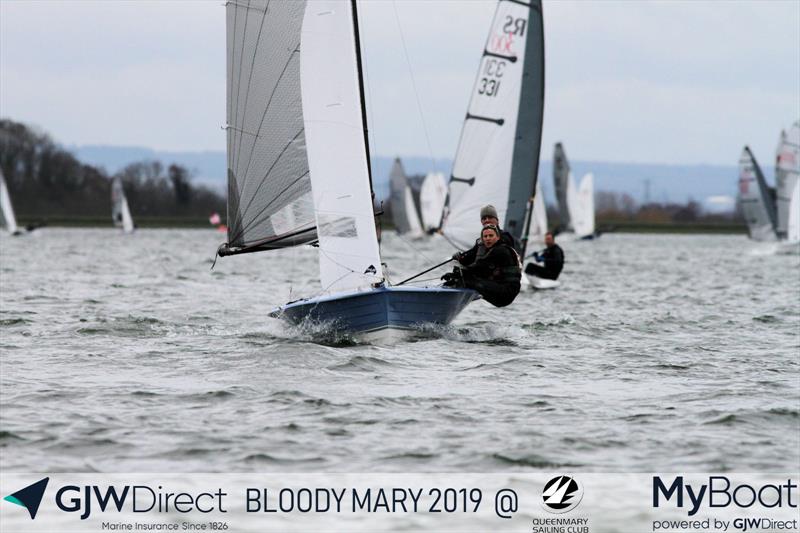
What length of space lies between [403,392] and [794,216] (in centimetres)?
3752

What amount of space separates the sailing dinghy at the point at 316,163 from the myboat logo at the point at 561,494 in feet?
19.0

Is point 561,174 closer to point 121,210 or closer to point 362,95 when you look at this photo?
point 121,210

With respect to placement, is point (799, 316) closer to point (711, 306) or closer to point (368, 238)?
point (711, 306)

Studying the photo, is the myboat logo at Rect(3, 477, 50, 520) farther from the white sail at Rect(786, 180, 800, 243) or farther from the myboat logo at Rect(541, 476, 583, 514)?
the white sail at Rect(786, 180, 800, 243)

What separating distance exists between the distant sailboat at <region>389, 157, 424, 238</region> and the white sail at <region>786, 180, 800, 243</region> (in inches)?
962

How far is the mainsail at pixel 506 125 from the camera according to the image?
24.8 meters

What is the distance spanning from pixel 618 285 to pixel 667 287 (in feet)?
3.63

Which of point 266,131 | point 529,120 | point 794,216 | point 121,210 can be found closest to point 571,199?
point 794,216

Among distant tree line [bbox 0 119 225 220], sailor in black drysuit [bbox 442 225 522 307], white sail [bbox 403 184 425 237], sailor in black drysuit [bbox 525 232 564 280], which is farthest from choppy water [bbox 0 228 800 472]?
distant tree line [bbox 0 119 225 220]

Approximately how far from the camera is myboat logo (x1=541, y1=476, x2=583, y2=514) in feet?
23.2

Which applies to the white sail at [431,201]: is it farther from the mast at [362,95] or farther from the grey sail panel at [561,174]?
the mast at [362,95]

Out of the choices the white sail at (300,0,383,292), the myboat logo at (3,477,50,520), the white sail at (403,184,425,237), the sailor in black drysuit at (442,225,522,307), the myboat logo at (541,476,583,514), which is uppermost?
the white sail at (300,0,383,292)

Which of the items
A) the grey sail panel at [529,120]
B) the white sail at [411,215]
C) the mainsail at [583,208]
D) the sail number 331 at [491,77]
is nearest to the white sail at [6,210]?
the white sail at [411,215]

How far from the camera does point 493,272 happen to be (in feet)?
45.3
